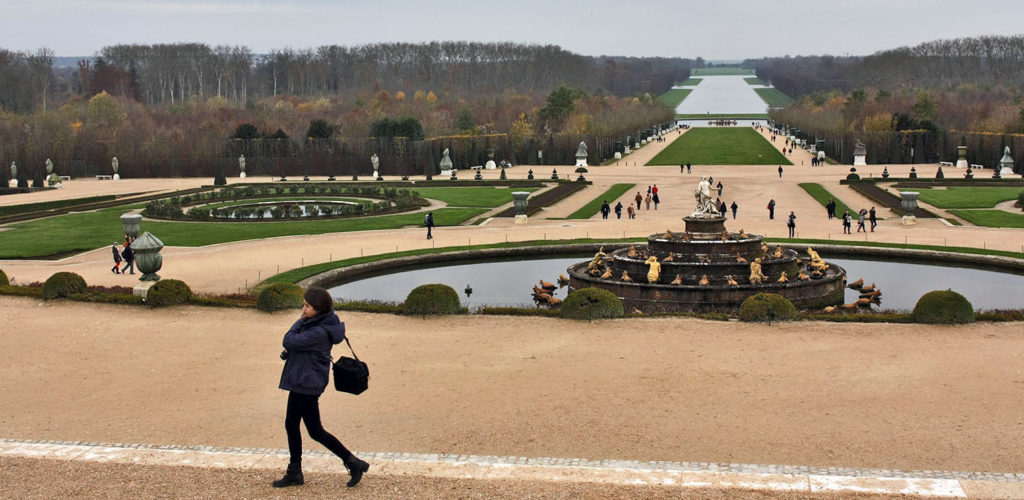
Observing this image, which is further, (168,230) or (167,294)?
(168,230)

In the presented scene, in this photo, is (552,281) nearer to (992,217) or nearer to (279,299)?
(279,299)

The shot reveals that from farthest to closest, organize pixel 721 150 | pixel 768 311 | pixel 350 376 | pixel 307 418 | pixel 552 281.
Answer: pixel 721 150
pixel 552 281
pixel 768 311
pixel 307 418
pixel 350 376

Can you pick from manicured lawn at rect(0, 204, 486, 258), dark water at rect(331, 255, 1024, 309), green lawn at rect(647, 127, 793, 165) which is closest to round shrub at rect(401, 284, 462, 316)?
dark water at rect(331, 255, 1024, 309)

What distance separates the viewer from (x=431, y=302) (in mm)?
22281

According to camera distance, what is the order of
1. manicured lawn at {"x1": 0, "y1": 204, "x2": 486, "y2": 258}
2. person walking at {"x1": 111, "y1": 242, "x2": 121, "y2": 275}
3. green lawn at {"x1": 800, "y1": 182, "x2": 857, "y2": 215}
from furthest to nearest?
green lawn at {"x1": 800, "y1": 182, "x2": 857, "y2": 215}, manicured lawn at {"x1": 0, "y1": 204, "x2": 486, "y2": 258}, person walking at {"x1": 111, "y1": 242, "x2": 121, "y2": 275}

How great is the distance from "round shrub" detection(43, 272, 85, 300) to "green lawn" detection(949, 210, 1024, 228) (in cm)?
3355

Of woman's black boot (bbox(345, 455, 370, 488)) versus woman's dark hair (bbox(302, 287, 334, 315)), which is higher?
woman's dark hair (bbox(302, 287, 334, 315))

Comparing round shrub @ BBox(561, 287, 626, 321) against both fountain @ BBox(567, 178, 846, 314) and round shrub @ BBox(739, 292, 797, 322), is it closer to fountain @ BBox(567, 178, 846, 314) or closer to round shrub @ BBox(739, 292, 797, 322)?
round shrub @ BBox(739, 292, 797, 322)

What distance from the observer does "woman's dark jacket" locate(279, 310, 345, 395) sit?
10.5m

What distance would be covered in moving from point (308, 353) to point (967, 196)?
51009 mm

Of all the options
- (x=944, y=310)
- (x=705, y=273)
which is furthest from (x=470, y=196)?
(x=944, y=310)

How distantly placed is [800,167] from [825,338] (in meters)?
65.5

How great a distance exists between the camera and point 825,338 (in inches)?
770

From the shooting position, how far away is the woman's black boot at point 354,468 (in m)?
11.1
